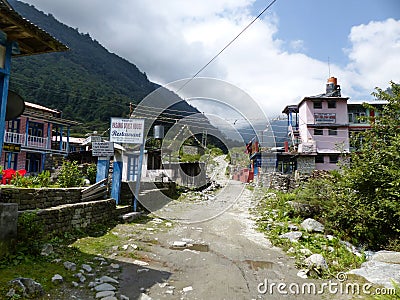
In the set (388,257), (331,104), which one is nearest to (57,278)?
(388,257)

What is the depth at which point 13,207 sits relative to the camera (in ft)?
16.2

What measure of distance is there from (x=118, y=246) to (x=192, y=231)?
3052 millimetres

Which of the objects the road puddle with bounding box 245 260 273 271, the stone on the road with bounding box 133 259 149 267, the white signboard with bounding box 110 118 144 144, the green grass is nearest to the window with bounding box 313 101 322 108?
the green grass

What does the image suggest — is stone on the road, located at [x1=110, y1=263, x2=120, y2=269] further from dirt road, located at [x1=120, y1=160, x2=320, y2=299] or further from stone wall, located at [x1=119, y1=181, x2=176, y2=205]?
stone wall, located at [x1=119, y1=181, x2=176, y2=205]

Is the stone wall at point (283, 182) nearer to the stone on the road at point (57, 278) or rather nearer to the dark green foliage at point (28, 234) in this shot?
the dark green foliage at point (28, 234)

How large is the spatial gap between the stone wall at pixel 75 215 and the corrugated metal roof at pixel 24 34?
3.24 metres

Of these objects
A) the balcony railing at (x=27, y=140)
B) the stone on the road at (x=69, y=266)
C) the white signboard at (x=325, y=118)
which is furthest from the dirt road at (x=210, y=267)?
the white signboard at (x=325, y=118)

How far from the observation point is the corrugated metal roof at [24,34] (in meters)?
4.39

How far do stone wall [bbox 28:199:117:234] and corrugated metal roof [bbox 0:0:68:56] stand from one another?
10.6 ft

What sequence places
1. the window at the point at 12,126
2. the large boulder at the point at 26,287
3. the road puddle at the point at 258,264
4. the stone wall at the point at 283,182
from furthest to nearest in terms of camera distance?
1. the window at the point at 12,126
2. the stone wall at the point at 283,182
3. the road puddle at the point at 258,264
4. the large boulder at the point at 26,287

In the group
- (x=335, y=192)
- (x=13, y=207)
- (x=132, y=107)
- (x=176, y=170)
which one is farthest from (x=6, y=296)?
(x=176, y=170)

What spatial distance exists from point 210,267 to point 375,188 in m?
6.16

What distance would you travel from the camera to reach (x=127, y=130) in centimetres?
1110

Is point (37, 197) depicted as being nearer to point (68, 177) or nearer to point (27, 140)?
point (68, 177)
